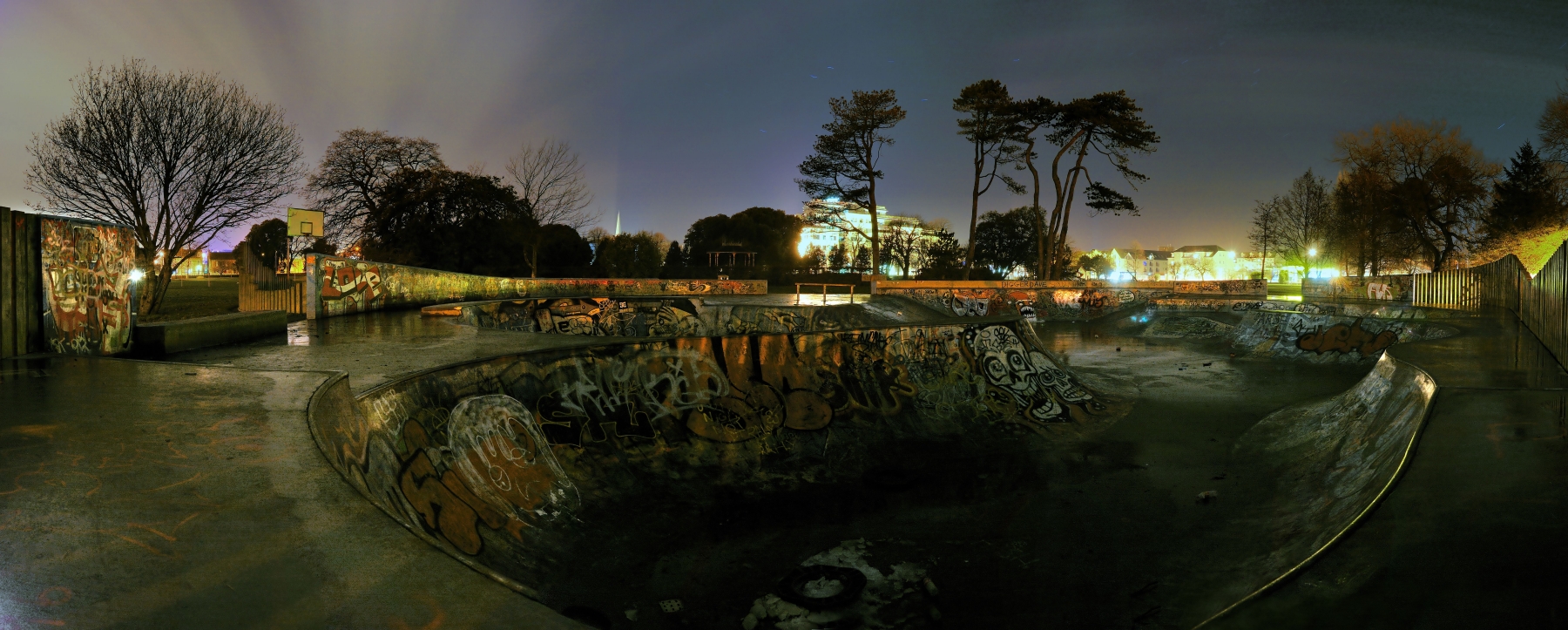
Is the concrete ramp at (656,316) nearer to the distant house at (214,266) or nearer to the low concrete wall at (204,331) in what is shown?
the low concrete wall at (204,331)

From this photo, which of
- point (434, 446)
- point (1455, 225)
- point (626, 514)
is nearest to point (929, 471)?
point (626, 514)

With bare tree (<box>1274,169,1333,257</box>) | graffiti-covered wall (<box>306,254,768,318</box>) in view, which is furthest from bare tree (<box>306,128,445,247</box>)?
bare tree (<box>1274,169,1333,257</box>)

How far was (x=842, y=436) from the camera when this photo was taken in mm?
8602

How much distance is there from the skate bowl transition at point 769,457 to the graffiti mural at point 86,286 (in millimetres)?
3738

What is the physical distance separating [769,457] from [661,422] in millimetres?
1203

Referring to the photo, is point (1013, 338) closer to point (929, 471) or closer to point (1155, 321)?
point (929, 471)

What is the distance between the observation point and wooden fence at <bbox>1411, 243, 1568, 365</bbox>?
8188 mm

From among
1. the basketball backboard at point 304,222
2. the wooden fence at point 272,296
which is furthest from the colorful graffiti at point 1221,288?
the wooden fence at point 272,296

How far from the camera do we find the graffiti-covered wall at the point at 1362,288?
31859 mm

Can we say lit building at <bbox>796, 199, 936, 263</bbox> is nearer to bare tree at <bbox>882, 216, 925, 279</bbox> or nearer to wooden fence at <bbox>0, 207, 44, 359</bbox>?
bare tree at <bbox>882, 216, 925, 279</bbox>

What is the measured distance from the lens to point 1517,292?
589 inches

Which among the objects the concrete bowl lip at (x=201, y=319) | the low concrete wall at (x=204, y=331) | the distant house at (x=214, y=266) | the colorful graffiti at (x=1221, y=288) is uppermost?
the distant house at (x=214, y=266)

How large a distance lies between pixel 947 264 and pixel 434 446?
52.2 m

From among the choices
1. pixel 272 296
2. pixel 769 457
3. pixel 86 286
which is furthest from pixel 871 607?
pixel 272 296
